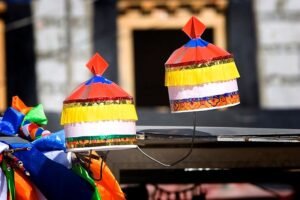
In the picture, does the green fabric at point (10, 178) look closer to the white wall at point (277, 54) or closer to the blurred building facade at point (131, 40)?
the blurred building facade at point (131, 40)

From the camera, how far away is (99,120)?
3275mm

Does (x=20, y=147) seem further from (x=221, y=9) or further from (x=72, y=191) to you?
(x=221, y=9)

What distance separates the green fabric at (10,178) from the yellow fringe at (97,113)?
15.4 inches

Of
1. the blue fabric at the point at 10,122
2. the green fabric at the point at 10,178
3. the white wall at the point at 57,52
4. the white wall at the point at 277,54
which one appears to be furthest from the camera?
the white wall at the point at 277,54

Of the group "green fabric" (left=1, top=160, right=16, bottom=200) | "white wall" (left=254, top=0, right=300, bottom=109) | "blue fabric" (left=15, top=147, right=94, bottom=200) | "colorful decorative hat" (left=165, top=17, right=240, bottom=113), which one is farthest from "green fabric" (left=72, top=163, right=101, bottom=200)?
"white wall" (left=254, top=0, right=300, bottom=109)

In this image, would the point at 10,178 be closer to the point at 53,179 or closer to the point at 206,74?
the point at 53,179

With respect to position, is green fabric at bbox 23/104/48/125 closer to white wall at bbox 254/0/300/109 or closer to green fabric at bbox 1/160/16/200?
green fabric at bbox 1/160/16/200

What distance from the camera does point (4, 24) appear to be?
30.8ft

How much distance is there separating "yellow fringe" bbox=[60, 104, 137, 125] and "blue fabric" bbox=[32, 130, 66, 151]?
27 cm

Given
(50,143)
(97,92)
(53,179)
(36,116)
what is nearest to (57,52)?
(36,116)

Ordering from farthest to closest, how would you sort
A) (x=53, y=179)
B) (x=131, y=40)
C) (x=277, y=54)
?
1. (x=131, y=40)
2. (x=277, y=54)
3. (x=53, y=179)

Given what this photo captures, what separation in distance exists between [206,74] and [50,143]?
0.77 metres

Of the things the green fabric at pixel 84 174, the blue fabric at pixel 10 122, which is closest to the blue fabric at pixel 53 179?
the green fabric at pixel 84 174

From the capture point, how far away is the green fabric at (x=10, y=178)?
3480 millimetres
